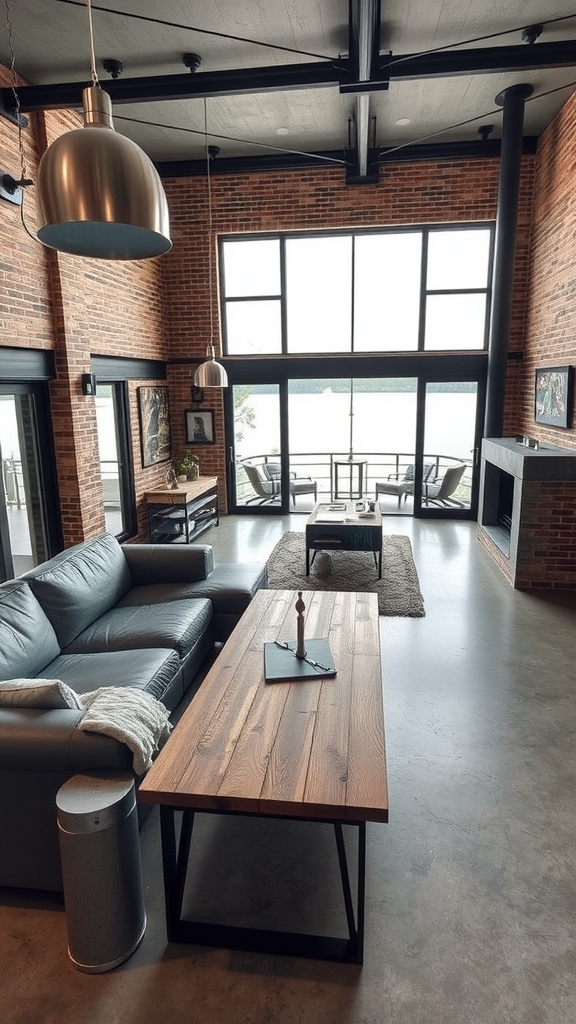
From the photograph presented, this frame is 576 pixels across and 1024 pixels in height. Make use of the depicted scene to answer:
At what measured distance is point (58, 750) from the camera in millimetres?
1921

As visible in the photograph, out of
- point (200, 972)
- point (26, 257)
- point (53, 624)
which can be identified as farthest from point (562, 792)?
point (26, 257)

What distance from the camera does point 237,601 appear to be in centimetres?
380

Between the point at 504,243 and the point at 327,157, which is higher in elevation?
the point at 327,157

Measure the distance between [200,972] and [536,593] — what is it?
4.09 meters

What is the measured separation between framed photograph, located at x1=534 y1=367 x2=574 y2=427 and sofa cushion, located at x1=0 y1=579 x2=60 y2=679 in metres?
4.81

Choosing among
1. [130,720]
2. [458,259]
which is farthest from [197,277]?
[130,720]

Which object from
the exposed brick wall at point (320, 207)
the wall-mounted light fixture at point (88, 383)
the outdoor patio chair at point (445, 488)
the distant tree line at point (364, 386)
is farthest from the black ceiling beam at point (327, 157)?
the outdoor patio chair at point (445, 488)

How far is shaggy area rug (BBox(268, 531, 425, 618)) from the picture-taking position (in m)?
4.76

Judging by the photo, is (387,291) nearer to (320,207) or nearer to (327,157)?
(320,207)

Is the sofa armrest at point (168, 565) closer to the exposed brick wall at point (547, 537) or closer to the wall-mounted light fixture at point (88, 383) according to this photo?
the wall-mounted light fixture at point (88, 383)

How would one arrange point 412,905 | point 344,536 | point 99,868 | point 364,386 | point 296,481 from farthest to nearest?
point 296,481, point 364,386, point 344,536, point 412,905, point 99,868

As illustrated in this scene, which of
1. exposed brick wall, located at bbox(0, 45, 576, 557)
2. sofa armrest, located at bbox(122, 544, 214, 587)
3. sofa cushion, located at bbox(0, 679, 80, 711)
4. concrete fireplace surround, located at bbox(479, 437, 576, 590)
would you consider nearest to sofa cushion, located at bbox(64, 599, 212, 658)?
sofa armrest, located at bbox(122, 544, 214, 587)

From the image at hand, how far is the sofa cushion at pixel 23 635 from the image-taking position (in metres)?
2.63

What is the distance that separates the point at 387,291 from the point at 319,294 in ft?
2.93
